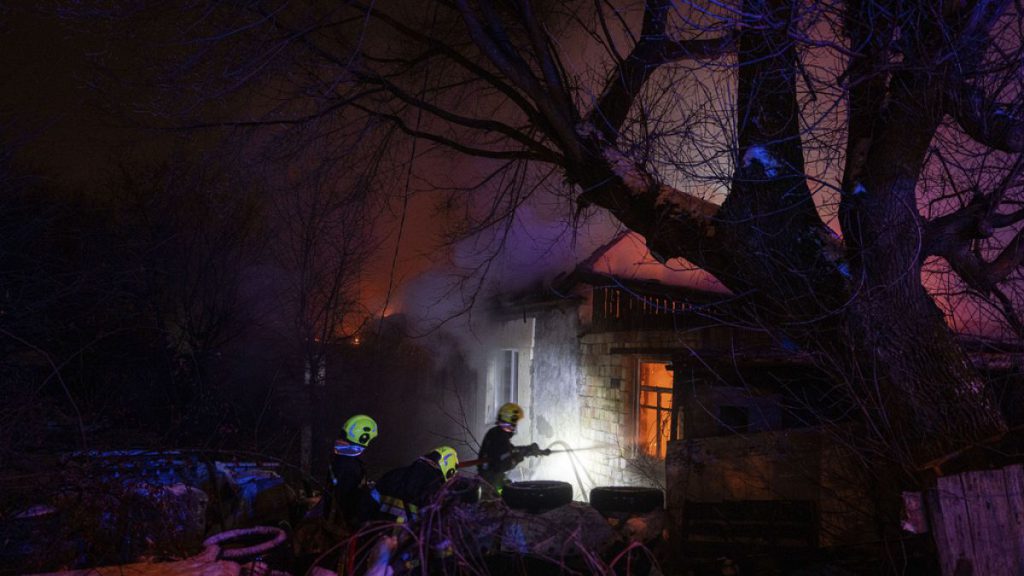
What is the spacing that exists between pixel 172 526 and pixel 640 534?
4393 mm

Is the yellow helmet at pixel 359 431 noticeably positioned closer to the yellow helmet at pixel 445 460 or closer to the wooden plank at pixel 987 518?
the yellow helmet at pixel 445 460

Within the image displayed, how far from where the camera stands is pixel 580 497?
12.0 m

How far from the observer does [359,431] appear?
661 centimetres

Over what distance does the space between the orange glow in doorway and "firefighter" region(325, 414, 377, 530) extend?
546 centimetres

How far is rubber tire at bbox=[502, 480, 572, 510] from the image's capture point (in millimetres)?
7062

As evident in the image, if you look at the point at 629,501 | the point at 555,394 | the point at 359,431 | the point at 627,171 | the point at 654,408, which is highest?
the point at 627,171

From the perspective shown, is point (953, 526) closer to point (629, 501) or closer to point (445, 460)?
point (629, 501)

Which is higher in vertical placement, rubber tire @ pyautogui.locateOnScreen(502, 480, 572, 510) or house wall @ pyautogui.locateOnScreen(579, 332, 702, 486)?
house wall @ pyautogui.locateOnScreen(579, 332, 702, 486)

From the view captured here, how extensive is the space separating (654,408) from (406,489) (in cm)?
625

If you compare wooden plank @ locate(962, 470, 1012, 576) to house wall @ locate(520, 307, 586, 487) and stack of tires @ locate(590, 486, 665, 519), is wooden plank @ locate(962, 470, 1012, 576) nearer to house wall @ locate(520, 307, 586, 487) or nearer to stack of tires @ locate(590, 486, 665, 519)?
stack of tires @ locate(590, 486, 665, 519)

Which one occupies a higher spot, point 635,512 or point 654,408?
point 654,408

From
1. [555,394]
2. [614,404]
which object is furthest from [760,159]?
[555,394]

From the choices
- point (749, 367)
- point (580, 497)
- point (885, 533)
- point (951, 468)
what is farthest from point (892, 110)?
point (580, 497)

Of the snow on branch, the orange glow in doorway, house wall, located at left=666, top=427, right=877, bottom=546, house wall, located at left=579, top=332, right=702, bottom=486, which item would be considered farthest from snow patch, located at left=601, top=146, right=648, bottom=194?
the orange glow in doorway
